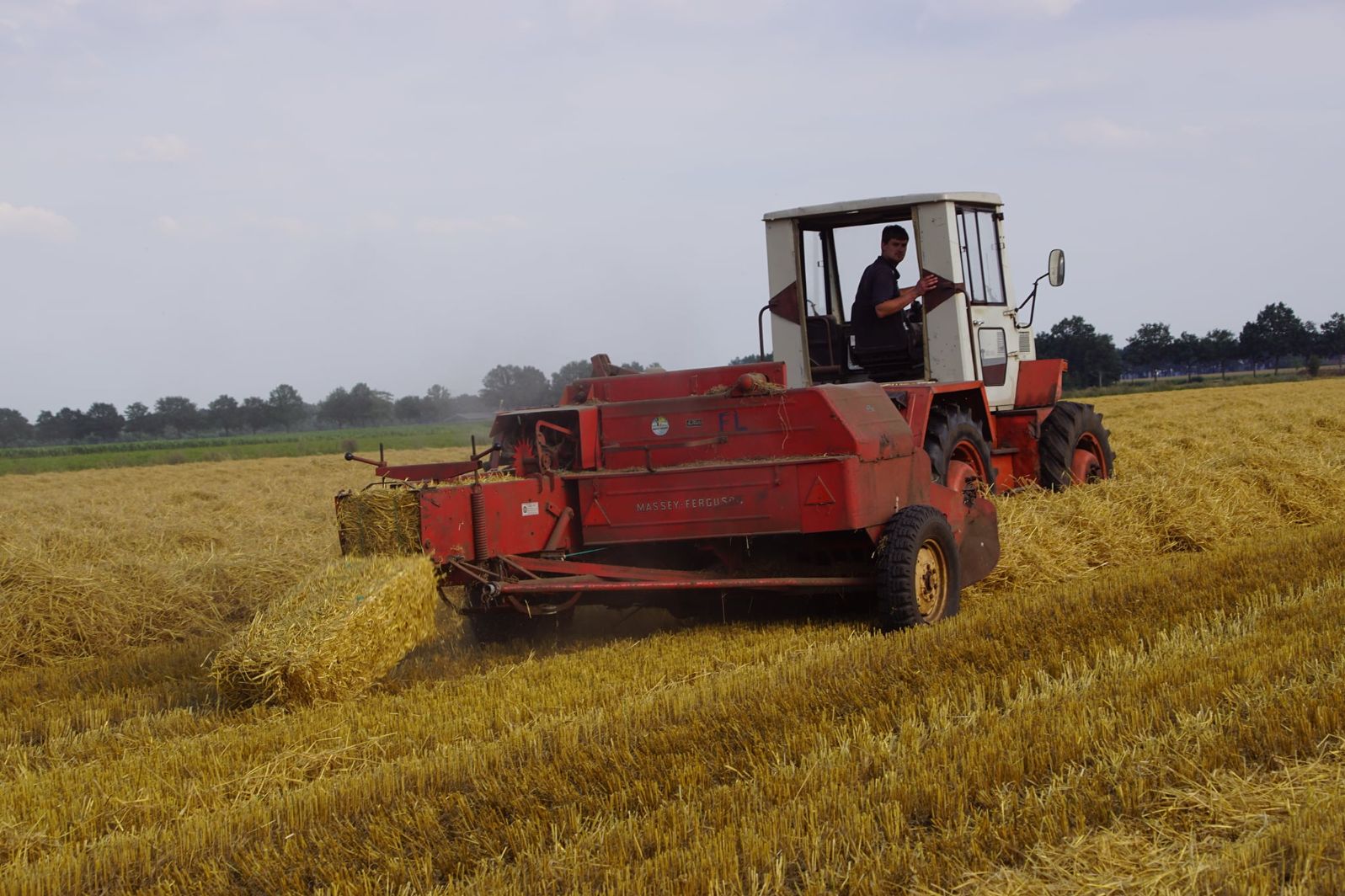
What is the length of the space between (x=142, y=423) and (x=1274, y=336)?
81.9 metres

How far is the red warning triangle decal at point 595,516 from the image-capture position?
23.7 ft

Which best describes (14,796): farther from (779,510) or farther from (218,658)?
(779,510)

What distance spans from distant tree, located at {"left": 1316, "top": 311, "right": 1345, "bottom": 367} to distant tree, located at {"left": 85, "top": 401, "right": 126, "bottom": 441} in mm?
86043

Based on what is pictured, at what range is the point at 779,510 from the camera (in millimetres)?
6961

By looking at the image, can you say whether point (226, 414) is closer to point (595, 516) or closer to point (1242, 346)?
point (1242, 346)

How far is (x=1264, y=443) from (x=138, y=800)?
14.0 metres

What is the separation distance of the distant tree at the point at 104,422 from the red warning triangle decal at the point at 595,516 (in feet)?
286

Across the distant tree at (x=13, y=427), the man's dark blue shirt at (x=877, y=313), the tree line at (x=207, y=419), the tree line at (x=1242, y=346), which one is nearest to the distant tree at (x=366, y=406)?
the tree line at (x=207, y=419)

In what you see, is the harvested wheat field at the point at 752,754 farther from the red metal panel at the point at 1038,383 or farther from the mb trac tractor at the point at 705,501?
the red metal panel at the point at 1038,383

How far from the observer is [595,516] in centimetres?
725

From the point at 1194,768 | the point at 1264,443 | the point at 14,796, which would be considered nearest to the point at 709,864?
the point at 1194,768

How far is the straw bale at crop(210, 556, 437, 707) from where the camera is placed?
5.79 meters

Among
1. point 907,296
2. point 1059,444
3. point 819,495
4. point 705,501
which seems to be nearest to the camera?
point 819,495

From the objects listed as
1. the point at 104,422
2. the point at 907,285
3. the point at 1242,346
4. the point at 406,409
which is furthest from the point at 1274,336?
the point at 907,285
